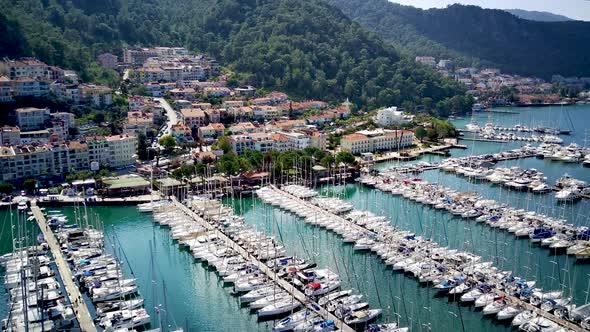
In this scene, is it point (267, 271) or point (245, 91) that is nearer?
point (267, 271)

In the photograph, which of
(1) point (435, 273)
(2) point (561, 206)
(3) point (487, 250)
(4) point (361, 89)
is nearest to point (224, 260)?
(1) point (435, 273)

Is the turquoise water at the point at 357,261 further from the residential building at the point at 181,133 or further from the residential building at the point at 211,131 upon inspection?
the residential building at the point at 211,131

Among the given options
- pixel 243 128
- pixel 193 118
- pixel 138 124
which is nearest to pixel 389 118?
pixel 243 128

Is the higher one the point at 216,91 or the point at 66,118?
the point at 216,91

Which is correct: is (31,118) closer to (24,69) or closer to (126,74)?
(24,69)

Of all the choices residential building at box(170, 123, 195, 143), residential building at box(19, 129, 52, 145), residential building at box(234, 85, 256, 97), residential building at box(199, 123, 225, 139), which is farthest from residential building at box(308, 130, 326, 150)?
residential building at box(19, 129, 52, 145)

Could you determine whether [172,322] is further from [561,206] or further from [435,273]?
[561,206]

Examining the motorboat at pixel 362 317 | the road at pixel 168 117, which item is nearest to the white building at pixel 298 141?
the road at pixel 168 117
